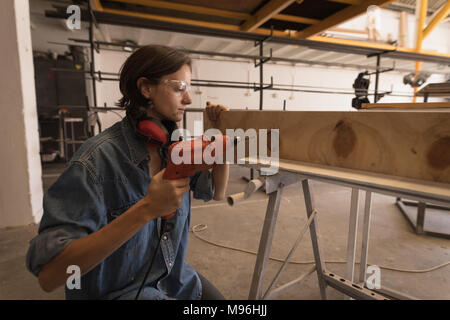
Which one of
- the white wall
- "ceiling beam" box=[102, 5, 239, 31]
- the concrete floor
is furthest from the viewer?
"ceiling beam" box=[102, 5, 239, 31]

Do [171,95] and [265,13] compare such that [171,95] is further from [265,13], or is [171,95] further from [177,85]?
[265,13]

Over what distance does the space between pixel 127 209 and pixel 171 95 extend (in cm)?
35

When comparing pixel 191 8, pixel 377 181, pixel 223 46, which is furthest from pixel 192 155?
pixel 223 46

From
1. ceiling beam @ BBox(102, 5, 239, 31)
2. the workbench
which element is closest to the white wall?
ceiling beam @ BBox(102, 5, 239, 31)

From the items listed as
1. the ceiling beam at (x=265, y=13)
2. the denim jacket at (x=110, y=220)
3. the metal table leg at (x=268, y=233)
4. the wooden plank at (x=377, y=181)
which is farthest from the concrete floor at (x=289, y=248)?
the ceiling beam at (x=265, y=13)

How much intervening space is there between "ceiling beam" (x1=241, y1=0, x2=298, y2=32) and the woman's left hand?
4.57ft

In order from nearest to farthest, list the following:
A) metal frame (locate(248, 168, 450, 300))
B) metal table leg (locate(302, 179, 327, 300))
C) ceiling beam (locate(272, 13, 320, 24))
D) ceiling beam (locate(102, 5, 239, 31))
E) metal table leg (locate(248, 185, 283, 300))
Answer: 1. metal frame (locate(248, 168, 450, 300))
2. metal table leg (locate(248, 185, 283, 300))
3. metal table leg (locate(302, 179, 327, 300))
4. ceiling beam (locate(102, 5, 239, 31))
5. ceiling beam (locate(272, 13, 320, 24))

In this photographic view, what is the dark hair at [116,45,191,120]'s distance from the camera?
28.7 inches

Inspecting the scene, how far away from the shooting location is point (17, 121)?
6.97 feet

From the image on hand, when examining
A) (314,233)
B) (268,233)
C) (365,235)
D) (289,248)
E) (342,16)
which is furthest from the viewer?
(342,16)

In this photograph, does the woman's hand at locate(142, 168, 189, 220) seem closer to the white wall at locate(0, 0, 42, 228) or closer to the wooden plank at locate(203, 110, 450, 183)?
the wooden plank at locate(203, 110, 450, 183)

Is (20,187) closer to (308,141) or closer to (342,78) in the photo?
(308,141)

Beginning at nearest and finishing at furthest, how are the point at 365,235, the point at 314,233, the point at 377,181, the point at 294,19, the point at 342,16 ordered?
the point at 377,181
the point at 314,233
the point at 365,235
the point at 342,16
the point at 294,19

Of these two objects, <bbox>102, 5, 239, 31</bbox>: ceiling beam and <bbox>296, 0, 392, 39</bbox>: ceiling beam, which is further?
<bbox>102, 5, 239, 31</bbox>: ceiling beam
